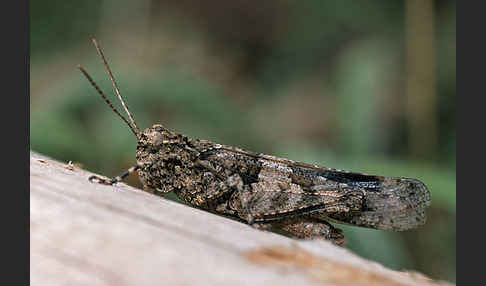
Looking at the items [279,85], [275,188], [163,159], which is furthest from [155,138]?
[279,85]

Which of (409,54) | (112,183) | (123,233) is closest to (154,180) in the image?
(112,183)

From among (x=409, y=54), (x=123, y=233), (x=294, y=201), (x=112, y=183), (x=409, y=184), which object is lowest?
(x=123, y=233)

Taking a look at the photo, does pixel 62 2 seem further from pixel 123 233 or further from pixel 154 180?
pixel 123 233

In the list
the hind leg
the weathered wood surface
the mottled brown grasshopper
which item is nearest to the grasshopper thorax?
the mottled brown grasshopper

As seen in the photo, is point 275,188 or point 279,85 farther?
point 279,85

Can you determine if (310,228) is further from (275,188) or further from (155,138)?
(155,138)
